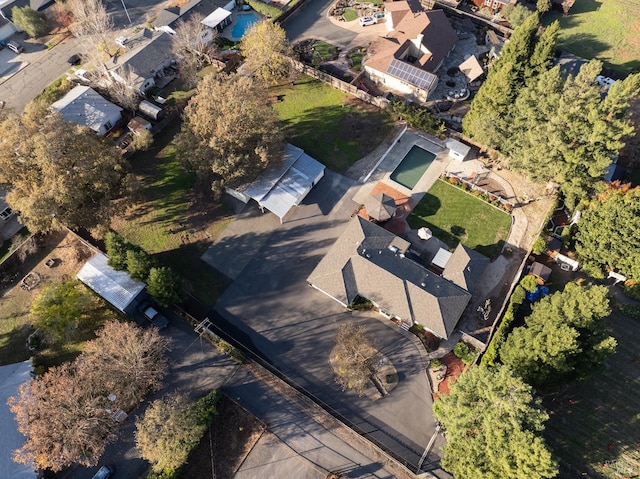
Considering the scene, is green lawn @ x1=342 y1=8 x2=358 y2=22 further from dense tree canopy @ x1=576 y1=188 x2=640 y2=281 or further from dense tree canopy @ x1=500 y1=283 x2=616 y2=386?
dense tree canopy @ x1=500 y1=283 x2=616 y2=386

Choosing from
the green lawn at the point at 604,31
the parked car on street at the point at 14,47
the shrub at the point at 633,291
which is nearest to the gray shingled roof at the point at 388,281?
the shrub at the point at 633,291

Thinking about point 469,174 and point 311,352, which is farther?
point 469,174

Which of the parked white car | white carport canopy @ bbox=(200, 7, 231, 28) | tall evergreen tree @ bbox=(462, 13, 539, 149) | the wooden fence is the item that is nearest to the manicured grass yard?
tall evergreen tree @ bbox=(462, 13, 539, 149)

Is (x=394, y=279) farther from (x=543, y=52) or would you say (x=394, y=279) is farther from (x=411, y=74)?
(x=543, y=52)

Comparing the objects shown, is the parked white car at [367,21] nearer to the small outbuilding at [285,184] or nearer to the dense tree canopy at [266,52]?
the dense tree canopy at [266,52]

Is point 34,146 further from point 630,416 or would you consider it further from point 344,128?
point 630,416

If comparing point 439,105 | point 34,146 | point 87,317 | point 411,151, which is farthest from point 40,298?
point 439,105
